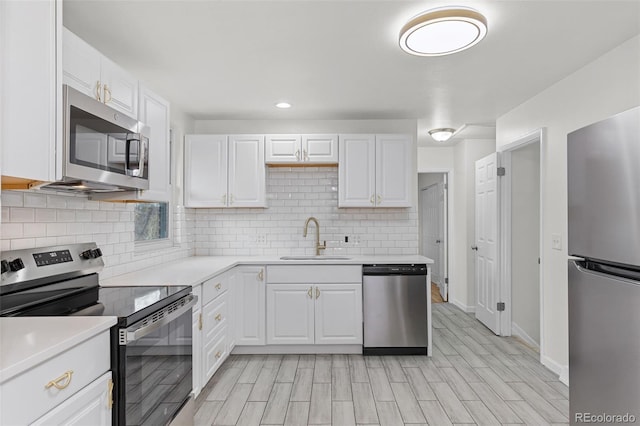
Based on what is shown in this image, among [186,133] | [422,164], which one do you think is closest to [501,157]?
[422,164]

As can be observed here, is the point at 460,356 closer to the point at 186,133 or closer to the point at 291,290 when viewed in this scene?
the point at 291,290

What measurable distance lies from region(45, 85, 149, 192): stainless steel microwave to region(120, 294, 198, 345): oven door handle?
74 cm

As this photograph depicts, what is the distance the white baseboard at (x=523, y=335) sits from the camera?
3943 mm

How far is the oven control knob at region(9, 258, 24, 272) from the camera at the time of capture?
5.60ft

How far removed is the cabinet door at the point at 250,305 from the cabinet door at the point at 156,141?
1.21 meters

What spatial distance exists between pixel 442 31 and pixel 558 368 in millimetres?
2827

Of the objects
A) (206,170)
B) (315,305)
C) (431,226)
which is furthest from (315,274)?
(431,226)

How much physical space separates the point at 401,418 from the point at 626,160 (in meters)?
1.98

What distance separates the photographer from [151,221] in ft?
11.6

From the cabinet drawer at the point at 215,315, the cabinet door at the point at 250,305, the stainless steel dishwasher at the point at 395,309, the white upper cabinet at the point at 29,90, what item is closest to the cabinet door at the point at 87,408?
the white upper cabinet at the point at 29,90

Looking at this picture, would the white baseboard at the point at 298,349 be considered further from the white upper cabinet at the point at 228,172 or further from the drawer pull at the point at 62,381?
the drawer pull at the point at 62,381

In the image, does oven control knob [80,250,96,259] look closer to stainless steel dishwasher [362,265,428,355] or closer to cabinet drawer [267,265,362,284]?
cabinet drawer [267,265,362,284]

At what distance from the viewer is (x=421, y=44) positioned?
2275 millimetres

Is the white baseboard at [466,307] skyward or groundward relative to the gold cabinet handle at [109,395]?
groundward
